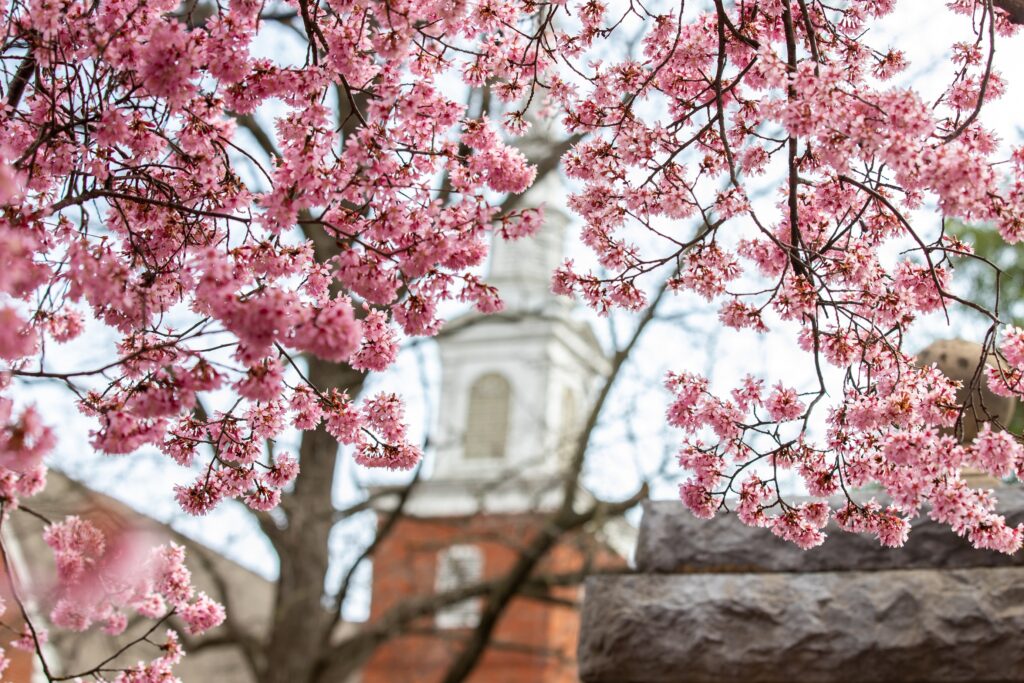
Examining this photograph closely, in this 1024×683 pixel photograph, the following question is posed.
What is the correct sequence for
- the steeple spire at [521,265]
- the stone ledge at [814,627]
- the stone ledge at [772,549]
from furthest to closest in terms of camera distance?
the steeple spire at [521,265] < the stone ledge at [772,549] < the stone ledge at [814,627]

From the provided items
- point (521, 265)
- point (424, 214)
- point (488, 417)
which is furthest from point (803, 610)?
point (488, 417)

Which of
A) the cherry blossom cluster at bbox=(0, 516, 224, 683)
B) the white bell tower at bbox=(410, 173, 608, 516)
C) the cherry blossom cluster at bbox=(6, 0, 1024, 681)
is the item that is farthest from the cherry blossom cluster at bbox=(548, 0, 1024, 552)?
the white bell tower at bbox=(410, 173, 608, 516)

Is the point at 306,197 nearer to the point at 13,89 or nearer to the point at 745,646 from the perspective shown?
the point at 13,89

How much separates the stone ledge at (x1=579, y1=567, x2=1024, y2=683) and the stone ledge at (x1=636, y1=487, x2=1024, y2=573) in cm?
6

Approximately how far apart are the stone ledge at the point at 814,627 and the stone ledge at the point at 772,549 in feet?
0.18

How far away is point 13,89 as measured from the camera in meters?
3.49

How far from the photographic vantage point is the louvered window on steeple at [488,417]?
82.7 feet

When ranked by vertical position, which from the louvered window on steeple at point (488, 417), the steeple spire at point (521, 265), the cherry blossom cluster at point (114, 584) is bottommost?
the cherry blossom cluster at point (114, 584)

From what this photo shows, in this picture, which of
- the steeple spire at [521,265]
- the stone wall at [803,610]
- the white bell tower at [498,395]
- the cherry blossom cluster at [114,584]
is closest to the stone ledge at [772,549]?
the stone wall at [803,610]

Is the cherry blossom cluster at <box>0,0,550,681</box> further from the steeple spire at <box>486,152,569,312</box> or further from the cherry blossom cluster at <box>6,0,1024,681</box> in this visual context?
the steeple spire at <box>486,152,569,312</box>

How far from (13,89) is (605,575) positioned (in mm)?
3109

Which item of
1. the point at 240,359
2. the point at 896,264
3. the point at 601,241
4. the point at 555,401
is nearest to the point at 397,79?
the point at 601,241

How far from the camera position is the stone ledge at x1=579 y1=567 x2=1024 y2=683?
14.4 ft

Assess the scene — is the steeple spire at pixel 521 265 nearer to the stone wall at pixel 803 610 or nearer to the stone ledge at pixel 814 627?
the stone wall at pixel 803 610
